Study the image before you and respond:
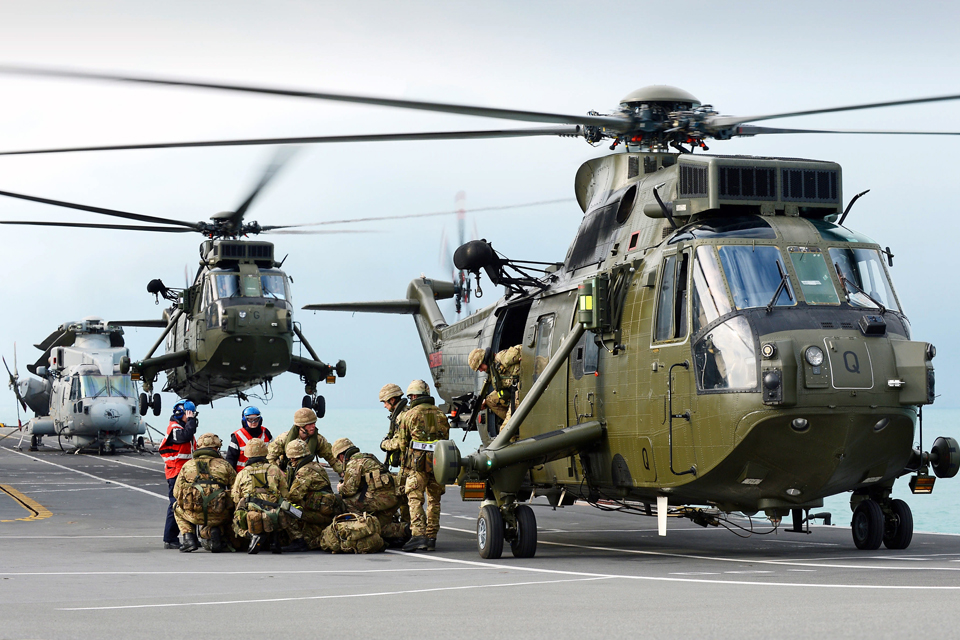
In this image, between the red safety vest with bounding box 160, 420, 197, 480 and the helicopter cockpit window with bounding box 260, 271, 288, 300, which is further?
the helicopter cockpit window with bounding box 260, 271, 288, 300

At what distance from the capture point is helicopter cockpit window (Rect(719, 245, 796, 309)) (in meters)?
10.6

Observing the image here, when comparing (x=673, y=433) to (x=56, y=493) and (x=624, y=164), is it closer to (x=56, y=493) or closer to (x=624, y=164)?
(x=624, y=164)

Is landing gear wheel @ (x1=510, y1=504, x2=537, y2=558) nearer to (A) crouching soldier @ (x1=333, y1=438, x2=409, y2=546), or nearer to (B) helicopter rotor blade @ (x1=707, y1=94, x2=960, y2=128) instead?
(A) crouching soldier @ (x1=333, y1=438, x2=409, y2=546)

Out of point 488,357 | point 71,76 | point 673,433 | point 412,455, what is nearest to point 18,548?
point 412,455

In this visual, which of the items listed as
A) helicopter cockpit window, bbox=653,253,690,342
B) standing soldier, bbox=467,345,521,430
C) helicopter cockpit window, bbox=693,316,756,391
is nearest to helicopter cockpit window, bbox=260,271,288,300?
standing soldier, bbox=467,345,521,430

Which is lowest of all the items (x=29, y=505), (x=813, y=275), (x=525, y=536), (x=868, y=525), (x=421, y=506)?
(x=29, y=505)

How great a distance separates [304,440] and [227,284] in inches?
694

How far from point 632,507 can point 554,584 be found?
3.67m

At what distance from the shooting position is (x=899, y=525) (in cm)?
1215

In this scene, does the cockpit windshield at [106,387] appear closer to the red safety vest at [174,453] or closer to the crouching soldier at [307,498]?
the red safety vest at [174,453]

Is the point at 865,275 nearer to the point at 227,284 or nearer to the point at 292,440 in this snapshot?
the point at 292,440

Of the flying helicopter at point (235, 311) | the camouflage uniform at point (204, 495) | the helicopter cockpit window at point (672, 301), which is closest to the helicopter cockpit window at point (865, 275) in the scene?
the helicopter cockpit window at point (672, 301)

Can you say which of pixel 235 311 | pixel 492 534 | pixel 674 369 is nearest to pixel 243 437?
pixel 492 534

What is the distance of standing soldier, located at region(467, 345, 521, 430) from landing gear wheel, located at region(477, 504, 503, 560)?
2.10 m
